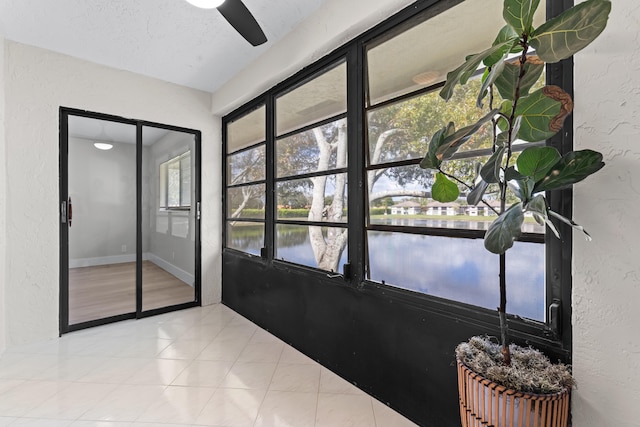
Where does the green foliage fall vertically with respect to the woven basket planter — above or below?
above

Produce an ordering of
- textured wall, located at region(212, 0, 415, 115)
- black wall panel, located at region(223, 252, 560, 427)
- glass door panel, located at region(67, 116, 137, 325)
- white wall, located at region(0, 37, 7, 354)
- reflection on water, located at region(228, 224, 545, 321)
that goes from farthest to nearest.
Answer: glass door panel, located at region(67, 116, 137, 325) < white wall, located at region(0, 37, 7, 354) < textured wall, located at region(212, 0, 415, 115) < black wall panel, located at region(223, 252, 560, 427) < reflection on water, located at region(228, 224, 545, 321)

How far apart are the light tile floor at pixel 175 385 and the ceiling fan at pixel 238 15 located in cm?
228

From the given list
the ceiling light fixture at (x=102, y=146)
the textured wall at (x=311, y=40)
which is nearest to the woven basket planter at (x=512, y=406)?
the textured wall at (x=311, y=40)

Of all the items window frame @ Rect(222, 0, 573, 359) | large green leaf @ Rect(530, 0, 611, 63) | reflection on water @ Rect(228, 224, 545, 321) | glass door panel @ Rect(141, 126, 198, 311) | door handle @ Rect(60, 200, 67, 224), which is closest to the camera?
large green leaf @ Rect(530, 0, 611, 63)

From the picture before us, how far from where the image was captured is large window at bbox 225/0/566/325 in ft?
4.72

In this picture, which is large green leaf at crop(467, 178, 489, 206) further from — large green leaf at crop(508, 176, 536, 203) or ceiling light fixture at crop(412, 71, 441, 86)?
ceiling light fixture at crop(412, 71, 441, 86)

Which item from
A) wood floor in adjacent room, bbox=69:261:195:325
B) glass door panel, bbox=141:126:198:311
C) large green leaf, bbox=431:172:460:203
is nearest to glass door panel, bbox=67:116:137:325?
wood floor in adjacent room, bbox=69:261:195:325

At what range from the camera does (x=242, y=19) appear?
1739 millimetres

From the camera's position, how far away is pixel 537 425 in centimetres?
94

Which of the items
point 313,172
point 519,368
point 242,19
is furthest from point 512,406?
point 242,19

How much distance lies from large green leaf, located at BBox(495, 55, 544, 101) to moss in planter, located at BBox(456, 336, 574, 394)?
924 millimetres

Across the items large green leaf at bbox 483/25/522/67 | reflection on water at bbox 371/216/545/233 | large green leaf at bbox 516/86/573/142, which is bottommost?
reflection on water at bbox 371/216/545/233

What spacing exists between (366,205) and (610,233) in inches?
46.5

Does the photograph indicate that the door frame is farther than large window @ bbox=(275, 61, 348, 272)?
Yes
